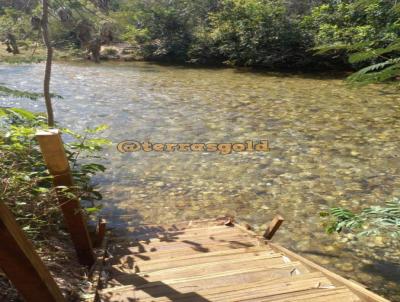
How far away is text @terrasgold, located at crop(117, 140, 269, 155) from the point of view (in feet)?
24.2

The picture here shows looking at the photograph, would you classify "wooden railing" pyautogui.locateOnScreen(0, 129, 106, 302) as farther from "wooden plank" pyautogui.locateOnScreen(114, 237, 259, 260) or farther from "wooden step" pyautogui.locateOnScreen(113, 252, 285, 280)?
"wooden plank" pyautogui.locateOnScreen(114, 237, 259, 260)

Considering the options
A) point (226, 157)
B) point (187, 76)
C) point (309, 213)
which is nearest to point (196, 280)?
point (309, 213)

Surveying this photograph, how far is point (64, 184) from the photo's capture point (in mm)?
2461

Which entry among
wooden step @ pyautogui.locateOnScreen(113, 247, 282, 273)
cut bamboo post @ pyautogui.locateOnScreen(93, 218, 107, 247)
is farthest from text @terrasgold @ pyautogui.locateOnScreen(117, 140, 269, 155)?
wooden step @ pyautogui.locateOnScreen(113, 247, 282, 273)

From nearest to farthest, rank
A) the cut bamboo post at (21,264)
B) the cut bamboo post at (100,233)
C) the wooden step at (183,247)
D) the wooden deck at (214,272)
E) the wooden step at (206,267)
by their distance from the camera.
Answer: the cut bamboo post at (21,264) < the wooden deck at (214,272) < the wooden step at (206,267) < the wooden step at (183,247) < the cut bamboo post at (100,233)

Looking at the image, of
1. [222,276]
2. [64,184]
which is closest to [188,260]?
[222,276]

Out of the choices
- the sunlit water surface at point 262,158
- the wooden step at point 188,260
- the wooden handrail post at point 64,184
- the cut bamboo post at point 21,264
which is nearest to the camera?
the cut bamboo post at point 21,264

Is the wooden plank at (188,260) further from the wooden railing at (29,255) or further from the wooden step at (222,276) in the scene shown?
the wooden railing at (29,255)

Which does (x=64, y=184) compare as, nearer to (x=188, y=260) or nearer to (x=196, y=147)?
(x=188, y=260)

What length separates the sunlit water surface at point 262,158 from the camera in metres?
4.59

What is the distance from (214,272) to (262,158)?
429 centimetres

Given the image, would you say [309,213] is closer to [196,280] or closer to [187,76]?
[196,280]

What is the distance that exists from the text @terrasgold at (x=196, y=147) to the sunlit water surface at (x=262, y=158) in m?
0.20


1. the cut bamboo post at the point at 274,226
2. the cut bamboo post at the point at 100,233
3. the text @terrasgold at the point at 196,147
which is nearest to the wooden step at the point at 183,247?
the cut bamboo post at the point at 274,226
